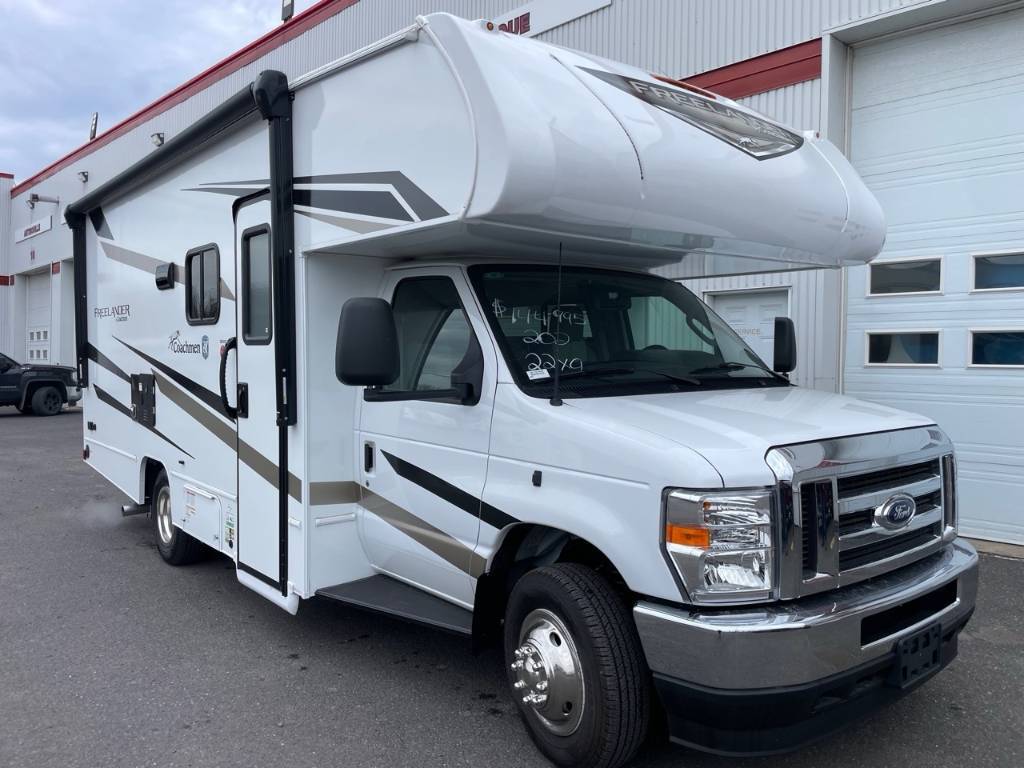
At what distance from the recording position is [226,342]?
5.16 m

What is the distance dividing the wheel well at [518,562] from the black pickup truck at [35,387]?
58.8 feet

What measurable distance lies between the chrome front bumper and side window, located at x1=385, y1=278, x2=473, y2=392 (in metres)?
Result: 1.56

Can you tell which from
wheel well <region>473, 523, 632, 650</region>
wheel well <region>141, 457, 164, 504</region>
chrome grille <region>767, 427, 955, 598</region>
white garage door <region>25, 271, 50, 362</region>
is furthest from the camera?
white garage door <region>25, 271, 50, 362</region>

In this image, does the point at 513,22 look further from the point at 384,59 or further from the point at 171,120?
the point at 171,120

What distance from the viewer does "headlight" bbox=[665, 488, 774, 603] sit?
286 centimetres

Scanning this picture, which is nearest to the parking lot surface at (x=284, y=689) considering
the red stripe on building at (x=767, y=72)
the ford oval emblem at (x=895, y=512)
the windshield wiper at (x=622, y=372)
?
the ford oval emblem at (x=895, y=512)

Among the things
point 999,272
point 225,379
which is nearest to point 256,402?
point 225,379

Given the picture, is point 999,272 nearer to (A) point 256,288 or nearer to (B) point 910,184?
(B) point 910,184

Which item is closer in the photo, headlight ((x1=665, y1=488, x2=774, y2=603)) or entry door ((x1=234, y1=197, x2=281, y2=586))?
headlight ((x1=665, y1=488, x2=774, y2=603))

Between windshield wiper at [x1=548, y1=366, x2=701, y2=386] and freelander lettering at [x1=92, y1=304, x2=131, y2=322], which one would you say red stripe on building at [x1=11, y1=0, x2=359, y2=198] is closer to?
freelander lettering at [x1=92, y1=304, x2=131, y2=322]

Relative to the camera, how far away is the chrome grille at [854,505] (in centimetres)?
291

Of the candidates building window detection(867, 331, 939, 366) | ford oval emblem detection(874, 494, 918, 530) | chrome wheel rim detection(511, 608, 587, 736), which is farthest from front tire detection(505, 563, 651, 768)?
building window detection(867, 331, 939, 366)

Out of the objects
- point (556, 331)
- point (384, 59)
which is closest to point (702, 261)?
point (556, 331)

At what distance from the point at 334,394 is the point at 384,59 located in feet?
5.71
